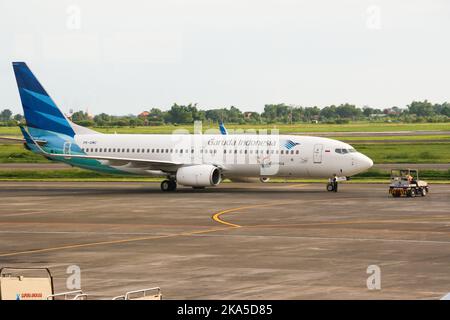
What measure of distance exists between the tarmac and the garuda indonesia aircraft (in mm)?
1821

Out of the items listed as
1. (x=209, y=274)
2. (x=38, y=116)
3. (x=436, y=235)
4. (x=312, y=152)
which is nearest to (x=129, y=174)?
(x=38, y=116)

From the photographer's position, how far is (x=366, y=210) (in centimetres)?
4697

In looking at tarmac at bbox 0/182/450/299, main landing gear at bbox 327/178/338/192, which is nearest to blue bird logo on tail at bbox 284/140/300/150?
tarmac at bbox 0/182/450/299

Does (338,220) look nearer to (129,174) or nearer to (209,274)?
(209,274)

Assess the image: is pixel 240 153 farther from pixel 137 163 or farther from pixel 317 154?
pixel 137 163

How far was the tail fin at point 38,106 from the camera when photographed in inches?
2650

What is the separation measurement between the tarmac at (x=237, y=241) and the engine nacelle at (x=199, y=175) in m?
0.96

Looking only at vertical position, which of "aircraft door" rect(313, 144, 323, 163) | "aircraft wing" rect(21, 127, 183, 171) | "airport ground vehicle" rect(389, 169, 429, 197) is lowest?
"airport ground vehicle" rect(389, 169, 429, 197)

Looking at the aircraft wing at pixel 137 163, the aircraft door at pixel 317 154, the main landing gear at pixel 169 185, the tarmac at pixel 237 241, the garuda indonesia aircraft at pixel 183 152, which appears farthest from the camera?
the main landing gear at pixel 169 185

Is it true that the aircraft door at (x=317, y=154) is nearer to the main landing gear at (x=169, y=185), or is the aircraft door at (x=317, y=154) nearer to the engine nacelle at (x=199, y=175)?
the engine nacelle at (x=199, y=175)

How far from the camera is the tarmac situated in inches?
914

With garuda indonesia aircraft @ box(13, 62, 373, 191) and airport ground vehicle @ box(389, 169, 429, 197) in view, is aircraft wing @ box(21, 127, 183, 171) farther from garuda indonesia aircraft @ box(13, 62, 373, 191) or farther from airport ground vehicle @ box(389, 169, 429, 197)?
airport ground vehicle @ box(389, 169, 429, 197)

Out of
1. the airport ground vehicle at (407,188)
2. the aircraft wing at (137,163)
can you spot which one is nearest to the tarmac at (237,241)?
the airport ground vehicle at (407,188)

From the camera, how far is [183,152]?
209ft
